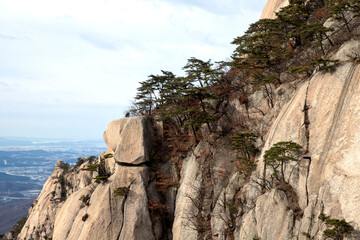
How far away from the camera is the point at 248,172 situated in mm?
19609

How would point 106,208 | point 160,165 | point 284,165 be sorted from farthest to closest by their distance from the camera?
1. point 160,165
2. point 106,208
3. point 284,165

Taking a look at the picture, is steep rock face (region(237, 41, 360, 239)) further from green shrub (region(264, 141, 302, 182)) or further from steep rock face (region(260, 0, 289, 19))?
steep rock face (region(260, 0, 289, 19))

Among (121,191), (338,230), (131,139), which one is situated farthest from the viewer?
(131,139)

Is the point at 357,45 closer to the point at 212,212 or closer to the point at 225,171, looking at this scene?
the point at 225,171

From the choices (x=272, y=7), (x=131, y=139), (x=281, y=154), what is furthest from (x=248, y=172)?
(x=272, y=7)

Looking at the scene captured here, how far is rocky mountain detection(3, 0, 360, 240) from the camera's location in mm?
13281

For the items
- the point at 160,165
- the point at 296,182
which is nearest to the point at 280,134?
the point at 296,182

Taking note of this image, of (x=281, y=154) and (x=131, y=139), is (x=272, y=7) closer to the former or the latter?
(x=131, y=139)

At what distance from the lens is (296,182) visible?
15.2m

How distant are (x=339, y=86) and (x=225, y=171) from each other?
1139 centimetres

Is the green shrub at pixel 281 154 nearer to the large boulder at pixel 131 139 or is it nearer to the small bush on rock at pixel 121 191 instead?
the large boulder at pixel 131 139

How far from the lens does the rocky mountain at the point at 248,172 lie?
13.3m

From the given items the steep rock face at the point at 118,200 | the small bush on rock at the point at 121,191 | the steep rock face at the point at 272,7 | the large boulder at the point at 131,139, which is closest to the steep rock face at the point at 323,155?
the steep rock face at the point at 118,200

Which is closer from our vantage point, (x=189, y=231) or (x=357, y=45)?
(x=357, y=45)
